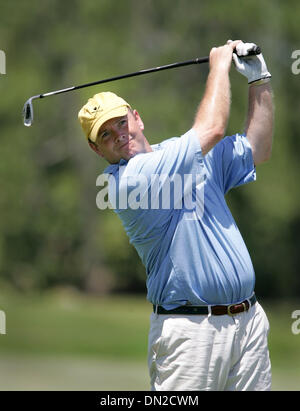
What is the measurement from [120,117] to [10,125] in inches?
678

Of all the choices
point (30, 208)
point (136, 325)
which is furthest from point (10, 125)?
point (136, 325)

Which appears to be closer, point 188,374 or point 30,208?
A: point 188,374

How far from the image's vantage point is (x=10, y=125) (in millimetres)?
20531

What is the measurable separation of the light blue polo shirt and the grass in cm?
448

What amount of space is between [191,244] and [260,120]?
30.6 inches

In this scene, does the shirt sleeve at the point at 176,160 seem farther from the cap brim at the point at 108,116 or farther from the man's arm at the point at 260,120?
the man's arm at the point at 260,120

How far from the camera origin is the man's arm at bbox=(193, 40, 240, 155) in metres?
3.52

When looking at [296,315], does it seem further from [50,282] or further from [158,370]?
[158,370]

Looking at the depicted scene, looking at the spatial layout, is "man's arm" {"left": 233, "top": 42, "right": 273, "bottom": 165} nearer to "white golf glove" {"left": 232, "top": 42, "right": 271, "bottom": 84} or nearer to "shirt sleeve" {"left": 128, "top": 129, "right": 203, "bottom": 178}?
"white golf glove" {"left": 232, "top": 42, "right": 271, "bottom": 84}

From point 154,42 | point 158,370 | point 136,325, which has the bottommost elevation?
point 136,325

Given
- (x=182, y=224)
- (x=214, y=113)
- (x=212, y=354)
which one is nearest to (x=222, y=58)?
(x=214, y=113)

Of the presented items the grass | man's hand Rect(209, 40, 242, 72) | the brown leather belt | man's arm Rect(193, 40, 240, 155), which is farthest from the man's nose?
the grass

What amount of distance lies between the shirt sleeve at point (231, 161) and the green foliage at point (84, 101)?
13663 mm
